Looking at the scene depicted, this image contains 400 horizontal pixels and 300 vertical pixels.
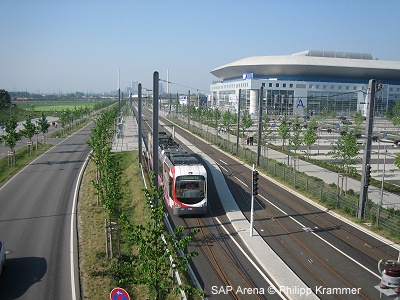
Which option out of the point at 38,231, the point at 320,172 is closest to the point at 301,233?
the point at 38,231

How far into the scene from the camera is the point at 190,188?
68.8 feet

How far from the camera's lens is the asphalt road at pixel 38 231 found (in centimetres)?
1398

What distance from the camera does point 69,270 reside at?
49.8 ft

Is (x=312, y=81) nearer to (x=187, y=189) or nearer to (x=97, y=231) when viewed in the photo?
(x=187, y=189)

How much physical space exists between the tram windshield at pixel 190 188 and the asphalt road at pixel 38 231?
241 inches

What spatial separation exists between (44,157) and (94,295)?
103 ft

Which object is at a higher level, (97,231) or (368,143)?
(368,143)

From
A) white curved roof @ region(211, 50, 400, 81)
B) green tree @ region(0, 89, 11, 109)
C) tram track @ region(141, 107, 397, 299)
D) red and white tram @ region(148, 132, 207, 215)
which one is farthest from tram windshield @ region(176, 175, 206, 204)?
white curved roof @ region(211, 50, 400, 81)

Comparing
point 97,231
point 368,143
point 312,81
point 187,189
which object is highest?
point 312,81

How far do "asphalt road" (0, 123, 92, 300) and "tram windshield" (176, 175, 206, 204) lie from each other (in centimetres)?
611

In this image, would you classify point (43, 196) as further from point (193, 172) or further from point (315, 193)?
point (315, 193)

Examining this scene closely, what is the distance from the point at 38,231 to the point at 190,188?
26.6 feet

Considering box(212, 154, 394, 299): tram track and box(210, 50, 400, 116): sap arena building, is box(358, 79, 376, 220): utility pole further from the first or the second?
box(210, 50, 400, 116): sap arena building

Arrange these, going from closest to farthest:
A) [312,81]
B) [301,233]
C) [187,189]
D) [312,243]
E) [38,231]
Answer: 1. [312,243]
2. [38,231]
3. [301,233]
4. [187,189]
5. [312,81]
